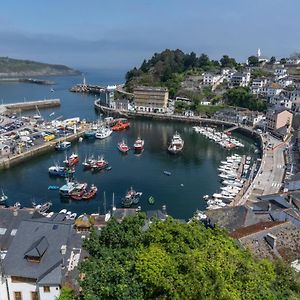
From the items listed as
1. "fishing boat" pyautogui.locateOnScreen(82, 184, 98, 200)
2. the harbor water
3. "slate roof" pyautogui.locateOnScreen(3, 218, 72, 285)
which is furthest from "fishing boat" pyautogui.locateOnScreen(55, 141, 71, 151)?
"slate roof" pyautogui.locateOnScreen(3, 218, 72, 285)

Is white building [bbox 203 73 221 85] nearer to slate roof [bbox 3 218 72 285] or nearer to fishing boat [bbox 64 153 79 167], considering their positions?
fishing boat [bbox 64 153 79 167]

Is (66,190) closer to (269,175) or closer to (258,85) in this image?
(269,175)

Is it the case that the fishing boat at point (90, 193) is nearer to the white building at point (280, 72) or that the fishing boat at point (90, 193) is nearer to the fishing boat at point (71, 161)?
the fishing boat at point (71, 161)

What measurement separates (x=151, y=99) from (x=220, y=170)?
126 ft

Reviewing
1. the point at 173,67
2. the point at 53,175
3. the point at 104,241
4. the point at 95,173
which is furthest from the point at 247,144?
the point at 173,67

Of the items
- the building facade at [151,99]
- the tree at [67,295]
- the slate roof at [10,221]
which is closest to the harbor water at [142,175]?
the slate roof at [10,221]

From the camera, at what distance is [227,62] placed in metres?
99.2

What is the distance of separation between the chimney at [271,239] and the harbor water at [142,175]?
1254cm

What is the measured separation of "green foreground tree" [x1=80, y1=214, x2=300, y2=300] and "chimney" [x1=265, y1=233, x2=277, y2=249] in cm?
553

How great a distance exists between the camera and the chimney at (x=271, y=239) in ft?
60.4

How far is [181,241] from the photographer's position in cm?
1180

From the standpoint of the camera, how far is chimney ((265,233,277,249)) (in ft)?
60.4

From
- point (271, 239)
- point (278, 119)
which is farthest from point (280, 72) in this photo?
point (271, 239)

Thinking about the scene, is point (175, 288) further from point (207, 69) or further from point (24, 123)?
point (207, 69)
